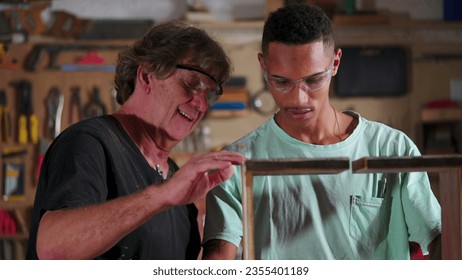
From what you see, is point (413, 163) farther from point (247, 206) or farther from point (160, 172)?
point (160, 172)

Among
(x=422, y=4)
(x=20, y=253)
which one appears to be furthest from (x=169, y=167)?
(x=20, y=253)

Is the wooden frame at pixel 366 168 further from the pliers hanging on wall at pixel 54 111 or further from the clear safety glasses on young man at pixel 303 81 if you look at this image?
the pliers hanging on wall at pixel 54 111

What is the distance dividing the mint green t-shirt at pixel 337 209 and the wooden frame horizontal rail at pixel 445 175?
3 centimetres

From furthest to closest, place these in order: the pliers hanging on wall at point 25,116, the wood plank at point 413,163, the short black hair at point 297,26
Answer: the pliers hanging on wall at point 25,116 < the short black hair at point 297,26 < the wood plank at point 413,163

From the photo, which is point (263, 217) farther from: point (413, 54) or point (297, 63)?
point (413, 54)

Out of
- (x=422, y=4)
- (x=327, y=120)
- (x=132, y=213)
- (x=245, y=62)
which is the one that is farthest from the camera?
(x=245, y=62)

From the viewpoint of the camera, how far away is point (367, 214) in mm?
724

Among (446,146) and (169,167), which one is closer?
(169,167)

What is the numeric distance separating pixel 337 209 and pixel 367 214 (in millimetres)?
30

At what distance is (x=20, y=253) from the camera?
1.30 m

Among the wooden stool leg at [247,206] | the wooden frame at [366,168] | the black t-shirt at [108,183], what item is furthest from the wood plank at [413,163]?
the black t-shirt at [108,183]

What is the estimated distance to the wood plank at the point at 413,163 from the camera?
0.61 meters
